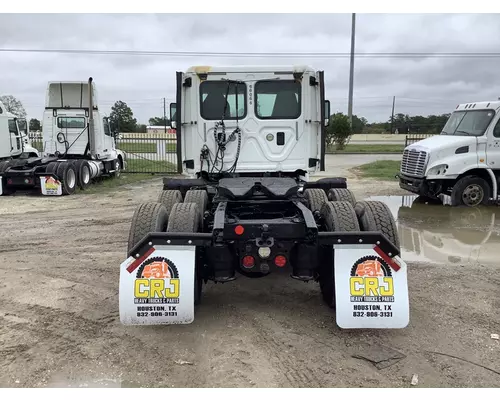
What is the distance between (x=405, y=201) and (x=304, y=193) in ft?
21.8

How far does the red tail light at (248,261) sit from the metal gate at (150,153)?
16.8 metres

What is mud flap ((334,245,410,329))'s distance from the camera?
12.1 feet

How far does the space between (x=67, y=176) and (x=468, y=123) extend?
1081 centimetres

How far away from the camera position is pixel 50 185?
42.5ft

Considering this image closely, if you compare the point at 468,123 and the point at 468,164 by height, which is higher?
the point at 468,123

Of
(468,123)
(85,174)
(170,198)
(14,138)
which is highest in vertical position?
(468,123)

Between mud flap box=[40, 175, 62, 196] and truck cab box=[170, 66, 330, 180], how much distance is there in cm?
762

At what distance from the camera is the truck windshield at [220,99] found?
6.45 meters

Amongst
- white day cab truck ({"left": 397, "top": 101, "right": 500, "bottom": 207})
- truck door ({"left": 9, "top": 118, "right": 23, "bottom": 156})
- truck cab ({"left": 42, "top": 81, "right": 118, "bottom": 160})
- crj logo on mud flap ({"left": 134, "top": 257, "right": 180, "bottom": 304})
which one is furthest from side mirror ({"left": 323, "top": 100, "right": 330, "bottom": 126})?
truck door ({"left": 9, "top": 118, "right": 23, "bottom": 156})

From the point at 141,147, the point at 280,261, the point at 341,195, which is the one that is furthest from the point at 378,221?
the point at 141,147

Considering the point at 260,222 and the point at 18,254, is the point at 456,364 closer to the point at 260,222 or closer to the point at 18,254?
the point at 260,222

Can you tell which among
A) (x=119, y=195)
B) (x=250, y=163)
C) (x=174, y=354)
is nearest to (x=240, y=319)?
(x=174, y=354)

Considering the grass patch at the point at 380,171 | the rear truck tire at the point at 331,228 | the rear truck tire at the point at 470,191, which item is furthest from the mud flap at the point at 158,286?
the grass patch at the point at 380,171

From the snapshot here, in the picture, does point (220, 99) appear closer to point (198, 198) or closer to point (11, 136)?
point (198, 198)
